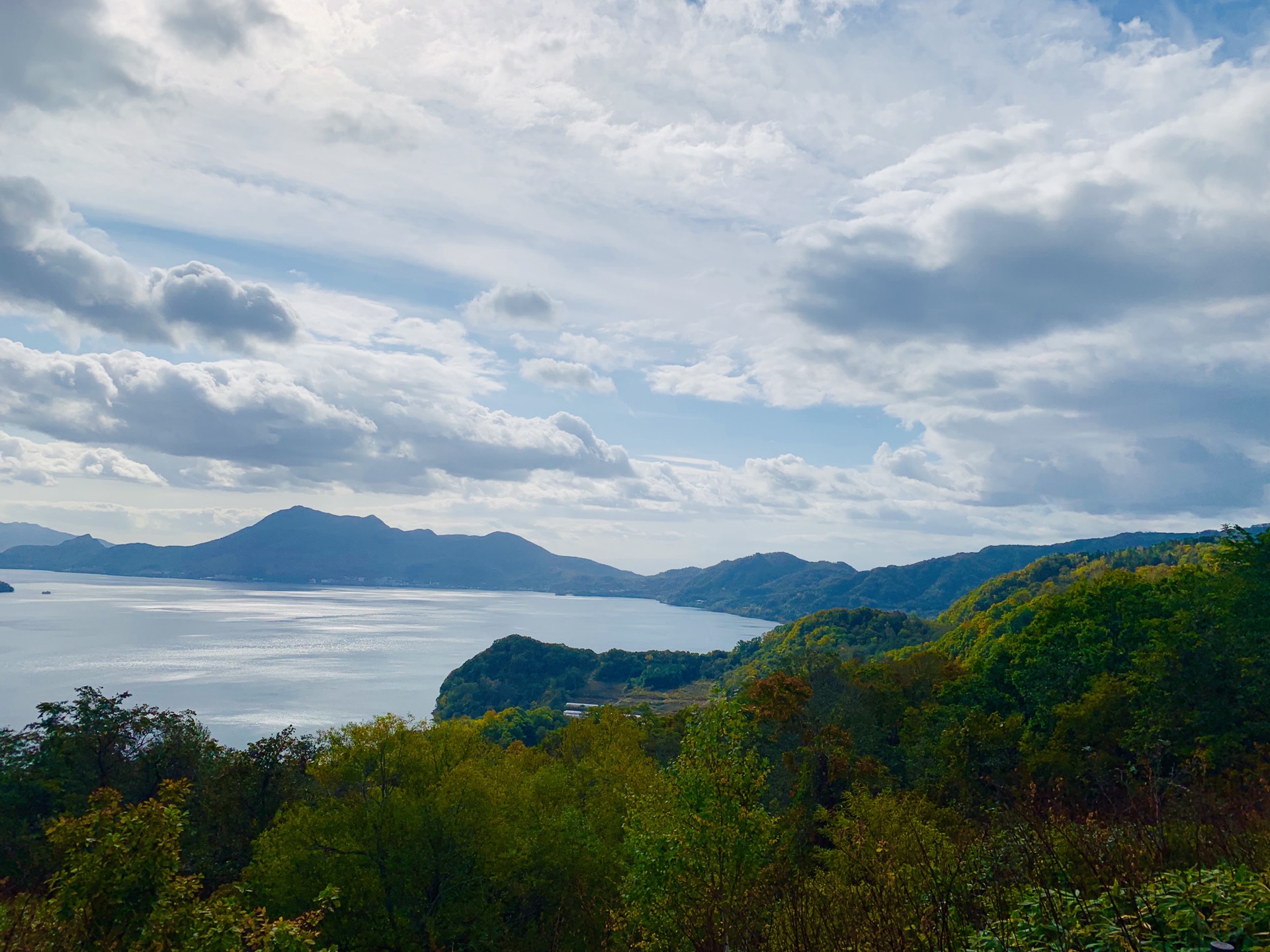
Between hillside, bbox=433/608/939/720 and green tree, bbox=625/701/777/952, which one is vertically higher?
green tree, bbox=625/701/777/952

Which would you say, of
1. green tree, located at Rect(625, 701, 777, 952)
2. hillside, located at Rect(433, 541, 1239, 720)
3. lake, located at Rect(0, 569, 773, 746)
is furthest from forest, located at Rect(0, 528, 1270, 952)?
hillside, located at Rect(433, 541, 1239, 720)

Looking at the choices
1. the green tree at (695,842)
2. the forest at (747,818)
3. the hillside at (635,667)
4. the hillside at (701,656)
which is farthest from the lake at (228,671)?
the green tree at (695,842)

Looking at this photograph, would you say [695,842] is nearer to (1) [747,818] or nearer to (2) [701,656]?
(1) [747,818]

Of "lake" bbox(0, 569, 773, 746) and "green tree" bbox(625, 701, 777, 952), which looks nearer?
"green tree" bbox(625, 701, 777, 952)

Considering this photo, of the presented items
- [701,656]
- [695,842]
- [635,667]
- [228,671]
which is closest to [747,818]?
[695,842]

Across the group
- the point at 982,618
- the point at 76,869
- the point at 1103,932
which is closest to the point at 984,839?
the point at 1103,932

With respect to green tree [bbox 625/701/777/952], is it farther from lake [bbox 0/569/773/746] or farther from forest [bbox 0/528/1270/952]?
lake [bbox 0/569/773/746]

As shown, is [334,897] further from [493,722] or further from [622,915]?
[493,722]

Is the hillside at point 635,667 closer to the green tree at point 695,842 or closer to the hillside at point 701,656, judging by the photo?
the hillside at point 701,656

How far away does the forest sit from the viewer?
830 cm

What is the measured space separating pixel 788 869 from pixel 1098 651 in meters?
25.0

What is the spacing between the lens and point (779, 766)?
38.6m

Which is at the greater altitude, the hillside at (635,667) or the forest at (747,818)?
the forest at (747,818)

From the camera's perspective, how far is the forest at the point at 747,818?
27.2 ft
